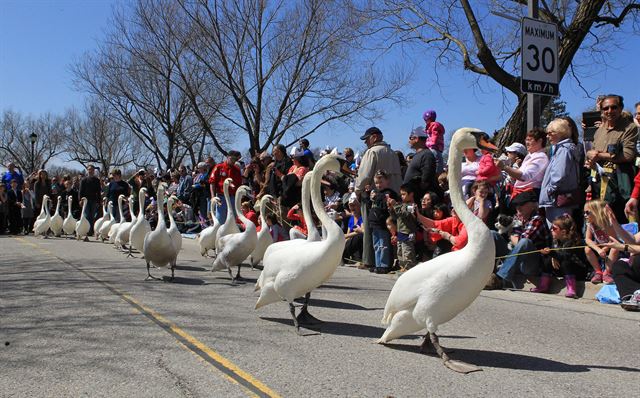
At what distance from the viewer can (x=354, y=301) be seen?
780 centimetres

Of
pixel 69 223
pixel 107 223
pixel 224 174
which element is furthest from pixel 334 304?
pixel 69 223

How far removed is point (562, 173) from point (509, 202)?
4.87ft

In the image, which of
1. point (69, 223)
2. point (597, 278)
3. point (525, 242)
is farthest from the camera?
point (69, 223)

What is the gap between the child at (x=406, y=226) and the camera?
999 centimetres

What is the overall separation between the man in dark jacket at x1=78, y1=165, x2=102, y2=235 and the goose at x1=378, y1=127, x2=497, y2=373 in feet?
56.7

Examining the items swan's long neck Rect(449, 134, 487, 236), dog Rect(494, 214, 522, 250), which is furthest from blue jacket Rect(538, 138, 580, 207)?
swan's long neck Rect(449, 134, 487, 236)

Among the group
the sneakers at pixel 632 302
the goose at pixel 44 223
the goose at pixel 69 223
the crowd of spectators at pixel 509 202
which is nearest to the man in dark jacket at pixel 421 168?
the crowd of spectators at pixel 509 202

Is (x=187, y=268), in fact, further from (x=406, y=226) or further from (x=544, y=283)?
(x=544, y=283)

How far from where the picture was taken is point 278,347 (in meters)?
5.28

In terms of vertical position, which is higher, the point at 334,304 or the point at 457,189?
the point at 457,189

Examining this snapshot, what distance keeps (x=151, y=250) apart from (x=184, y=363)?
489 cm

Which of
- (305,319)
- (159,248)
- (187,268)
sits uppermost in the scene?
(159,248)

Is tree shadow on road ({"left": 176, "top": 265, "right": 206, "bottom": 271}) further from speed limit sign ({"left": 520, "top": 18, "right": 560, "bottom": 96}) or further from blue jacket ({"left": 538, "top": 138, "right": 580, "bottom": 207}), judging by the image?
speed limit sign ({"left": 520, "top": 18, "right": 560, "bottom": 96})

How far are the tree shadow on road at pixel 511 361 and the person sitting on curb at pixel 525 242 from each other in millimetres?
3588
